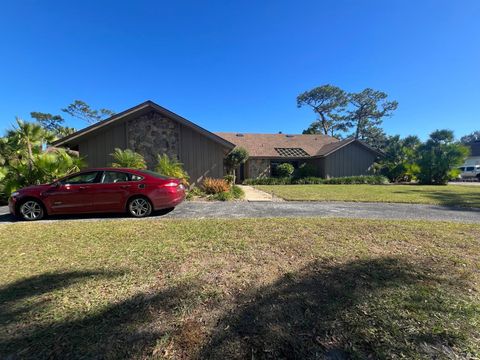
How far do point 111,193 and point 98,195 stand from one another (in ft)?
1.19

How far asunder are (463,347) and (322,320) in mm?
1176

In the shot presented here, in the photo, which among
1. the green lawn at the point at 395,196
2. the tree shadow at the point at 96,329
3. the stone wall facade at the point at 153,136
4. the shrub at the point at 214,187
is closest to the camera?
the tree shadow at the point at 96,329

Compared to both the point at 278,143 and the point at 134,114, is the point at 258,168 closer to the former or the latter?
the point at 278,143

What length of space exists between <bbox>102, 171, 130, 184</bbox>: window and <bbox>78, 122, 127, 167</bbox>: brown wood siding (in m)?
6.42

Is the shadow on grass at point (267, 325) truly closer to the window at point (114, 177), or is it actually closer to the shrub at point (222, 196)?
the window at point (114, 177)

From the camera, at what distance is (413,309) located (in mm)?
2682

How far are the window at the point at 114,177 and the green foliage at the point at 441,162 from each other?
24975mm

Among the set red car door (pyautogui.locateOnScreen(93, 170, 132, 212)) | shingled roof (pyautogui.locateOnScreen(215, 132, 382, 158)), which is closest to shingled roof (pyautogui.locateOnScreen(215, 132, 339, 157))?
shingled roof (pyautogui.locateOnScreen(215, 132, 382, 158))

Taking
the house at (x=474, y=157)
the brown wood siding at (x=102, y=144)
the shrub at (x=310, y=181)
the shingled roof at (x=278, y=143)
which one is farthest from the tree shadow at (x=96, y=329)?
the house at (x=474, y=157)

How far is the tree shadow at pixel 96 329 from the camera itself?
211 cm

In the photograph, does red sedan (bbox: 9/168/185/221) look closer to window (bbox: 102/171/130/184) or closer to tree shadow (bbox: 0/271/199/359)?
window (bbox: 102/171/130/184)

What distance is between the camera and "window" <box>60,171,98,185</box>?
7.26 meters

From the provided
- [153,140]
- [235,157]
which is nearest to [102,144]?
[153,140]

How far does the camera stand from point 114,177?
746cm
